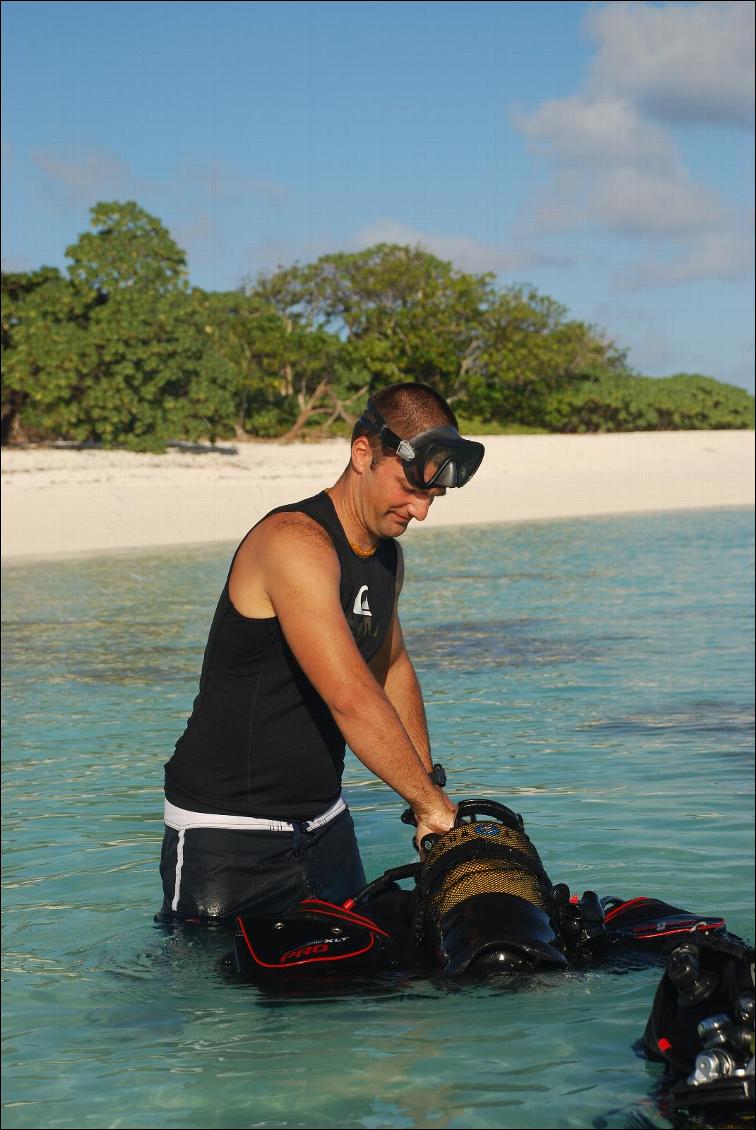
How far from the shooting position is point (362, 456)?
3926 mm

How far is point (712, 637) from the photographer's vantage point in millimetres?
12508

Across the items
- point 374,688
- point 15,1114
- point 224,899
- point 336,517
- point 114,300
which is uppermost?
point 114,300

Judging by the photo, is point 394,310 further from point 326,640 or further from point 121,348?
point 326,640

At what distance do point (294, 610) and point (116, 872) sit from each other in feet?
8.98

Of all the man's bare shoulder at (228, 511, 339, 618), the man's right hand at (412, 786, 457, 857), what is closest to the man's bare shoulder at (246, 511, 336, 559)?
the man's bare shoulder at (228, 511, 339, 618)

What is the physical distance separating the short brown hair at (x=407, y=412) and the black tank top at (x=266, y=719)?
0.22 metres

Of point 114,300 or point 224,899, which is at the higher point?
point 114,300

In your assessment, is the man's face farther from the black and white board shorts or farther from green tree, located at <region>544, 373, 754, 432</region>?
green tree, located at <region>544, 373, 754, 432</region>

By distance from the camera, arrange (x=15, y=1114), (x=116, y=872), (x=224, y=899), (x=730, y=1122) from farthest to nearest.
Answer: (x=116, y=872) < (x=224, y=899) < (x=15, y=1114) < (x=730, y=1122)

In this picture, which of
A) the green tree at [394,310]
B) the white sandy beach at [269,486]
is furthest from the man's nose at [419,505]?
the green tree at [394,310]

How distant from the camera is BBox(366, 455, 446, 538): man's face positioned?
3.89 metres

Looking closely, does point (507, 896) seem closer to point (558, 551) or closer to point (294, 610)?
point (294, 610)

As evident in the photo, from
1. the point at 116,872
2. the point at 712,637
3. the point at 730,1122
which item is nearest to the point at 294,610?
the point at 730,1122

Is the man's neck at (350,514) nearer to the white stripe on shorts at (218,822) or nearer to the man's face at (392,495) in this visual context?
the man's face at (392,495)
